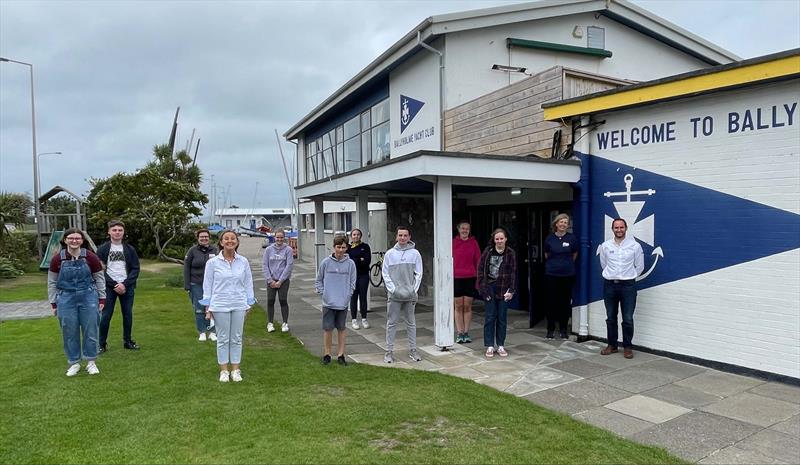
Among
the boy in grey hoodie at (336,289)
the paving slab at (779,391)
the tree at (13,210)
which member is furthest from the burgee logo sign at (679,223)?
the tree at (13,210)

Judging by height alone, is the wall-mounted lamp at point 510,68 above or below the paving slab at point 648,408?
above

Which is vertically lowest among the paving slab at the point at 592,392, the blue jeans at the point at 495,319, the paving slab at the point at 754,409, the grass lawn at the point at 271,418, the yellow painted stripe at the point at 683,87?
the paving slab at the point at 592,392

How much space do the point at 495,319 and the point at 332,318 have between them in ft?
6.62

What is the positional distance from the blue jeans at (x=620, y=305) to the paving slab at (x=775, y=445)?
2239mm

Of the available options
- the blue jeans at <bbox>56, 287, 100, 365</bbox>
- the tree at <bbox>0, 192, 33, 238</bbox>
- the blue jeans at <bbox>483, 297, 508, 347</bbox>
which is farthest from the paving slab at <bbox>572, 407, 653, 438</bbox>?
the tree at <bbox>0, 192, 33, 238</bbox>

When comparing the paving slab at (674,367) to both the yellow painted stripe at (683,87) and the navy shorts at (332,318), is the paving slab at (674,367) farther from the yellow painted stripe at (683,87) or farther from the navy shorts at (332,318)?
the navy shorts at (332,318)

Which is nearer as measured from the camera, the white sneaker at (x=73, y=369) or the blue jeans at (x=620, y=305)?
the white sneaker at (x=73, y=369)

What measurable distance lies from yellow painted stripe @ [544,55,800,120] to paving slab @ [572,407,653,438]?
3.49 metres

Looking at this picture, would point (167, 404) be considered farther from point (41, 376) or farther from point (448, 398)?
point (448, 398)

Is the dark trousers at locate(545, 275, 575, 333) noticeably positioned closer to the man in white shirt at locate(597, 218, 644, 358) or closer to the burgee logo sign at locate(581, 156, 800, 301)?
the burgee logo sign at locate(581, 156, 800, 301)

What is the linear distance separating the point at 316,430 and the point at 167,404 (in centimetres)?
156

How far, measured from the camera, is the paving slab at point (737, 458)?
3.47 metres

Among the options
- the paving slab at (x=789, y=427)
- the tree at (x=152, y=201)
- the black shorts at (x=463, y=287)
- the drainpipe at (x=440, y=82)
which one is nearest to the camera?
the paving slab at (x=789, y=427)

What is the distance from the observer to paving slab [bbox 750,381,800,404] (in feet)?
15.3
